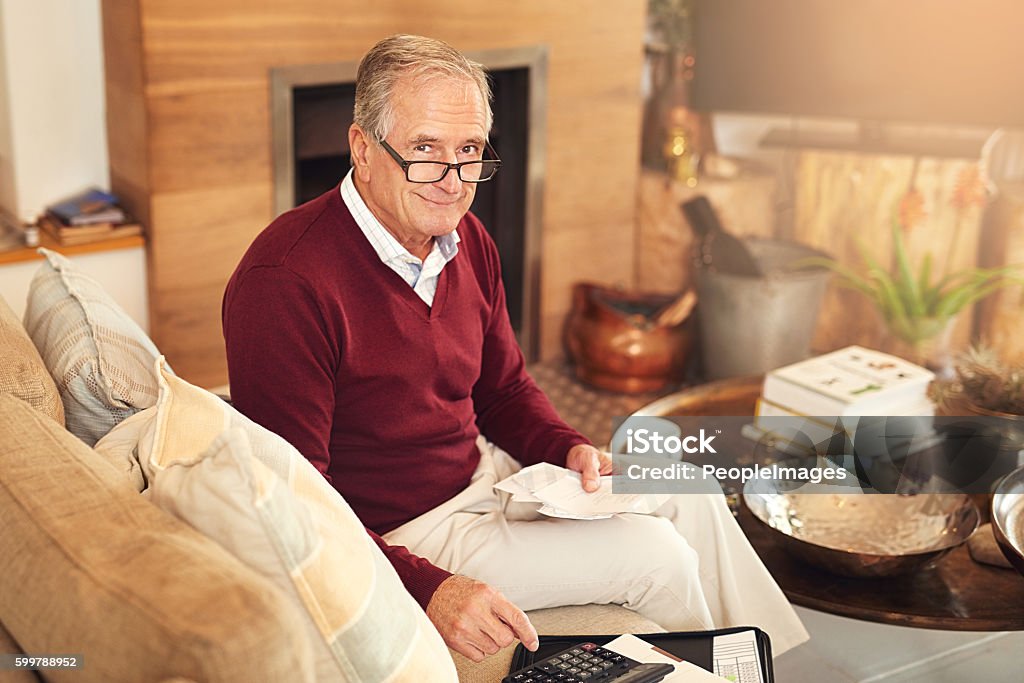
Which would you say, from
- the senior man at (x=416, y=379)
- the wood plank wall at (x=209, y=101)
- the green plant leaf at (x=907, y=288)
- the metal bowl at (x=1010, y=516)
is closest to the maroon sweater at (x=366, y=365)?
the senior man at (x=416, y=379)

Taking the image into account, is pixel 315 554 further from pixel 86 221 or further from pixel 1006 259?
pixel 1006 259

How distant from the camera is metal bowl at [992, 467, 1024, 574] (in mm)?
1707

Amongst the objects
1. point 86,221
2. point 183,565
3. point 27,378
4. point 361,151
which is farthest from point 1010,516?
point 86,221

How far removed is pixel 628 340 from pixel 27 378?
232 cm

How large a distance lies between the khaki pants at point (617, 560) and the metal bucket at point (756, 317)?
1.77 metres

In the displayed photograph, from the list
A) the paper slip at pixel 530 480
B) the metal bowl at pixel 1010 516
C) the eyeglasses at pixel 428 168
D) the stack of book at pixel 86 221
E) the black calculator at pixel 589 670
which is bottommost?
the black calculator at pixel 589 670

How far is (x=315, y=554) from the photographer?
111 cm

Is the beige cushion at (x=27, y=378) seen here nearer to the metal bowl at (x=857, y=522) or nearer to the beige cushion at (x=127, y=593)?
the beige cushion at (x=127, y=593)

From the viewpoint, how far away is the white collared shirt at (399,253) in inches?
70.6

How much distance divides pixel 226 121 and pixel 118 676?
2.23m

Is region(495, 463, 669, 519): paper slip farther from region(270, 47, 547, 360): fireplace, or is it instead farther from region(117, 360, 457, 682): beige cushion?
region(270, 47, 547, 360): fireplace

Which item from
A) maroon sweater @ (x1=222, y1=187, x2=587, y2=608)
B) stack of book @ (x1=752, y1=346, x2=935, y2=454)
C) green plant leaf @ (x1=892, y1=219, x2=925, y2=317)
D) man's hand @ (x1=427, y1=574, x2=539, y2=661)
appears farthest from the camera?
green plant leaf @ (x1=892, y1=219, x2=925, y2=317)

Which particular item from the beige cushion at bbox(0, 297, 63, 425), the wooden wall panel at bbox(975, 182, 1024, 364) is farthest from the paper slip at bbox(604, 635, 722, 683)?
the wooden wall panel at bbox(975, 182, 1024, 364)

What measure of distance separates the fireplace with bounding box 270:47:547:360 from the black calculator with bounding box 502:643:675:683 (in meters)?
1.96
